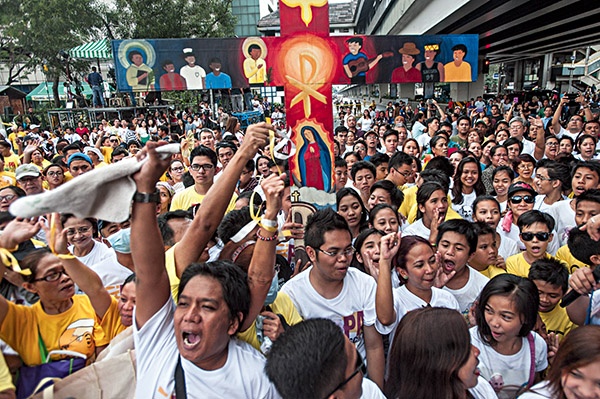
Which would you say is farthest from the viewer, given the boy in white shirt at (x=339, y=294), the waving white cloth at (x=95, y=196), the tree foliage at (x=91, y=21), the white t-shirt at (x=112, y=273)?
the tree foliage at (x=91, y=21)

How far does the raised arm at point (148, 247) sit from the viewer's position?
157cm

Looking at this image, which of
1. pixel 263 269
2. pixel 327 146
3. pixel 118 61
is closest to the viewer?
pixel 263 269

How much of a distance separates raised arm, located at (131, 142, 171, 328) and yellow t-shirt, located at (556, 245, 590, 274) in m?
2.98

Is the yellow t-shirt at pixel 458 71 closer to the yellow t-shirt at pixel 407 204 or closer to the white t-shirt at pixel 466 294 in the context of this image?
the yellow t-shirt at pixel 407 204

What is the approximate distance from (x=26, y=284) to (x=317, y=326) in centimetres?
164

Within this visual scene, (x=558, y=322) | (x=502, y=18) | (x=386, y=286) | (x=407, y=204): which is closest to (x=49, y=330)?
(x=386, y=286)

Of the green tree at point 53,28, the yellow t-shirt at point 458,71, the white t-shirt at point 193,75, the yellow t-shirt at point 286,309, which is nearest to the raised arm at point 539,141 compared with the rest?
the yellow t-shirt at point 458,71

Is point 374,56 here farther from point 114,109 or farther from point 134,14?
point 134,14

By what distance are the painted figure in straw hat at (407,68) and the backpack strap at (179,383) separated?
906cm

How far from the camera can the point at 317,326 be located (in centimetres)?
170

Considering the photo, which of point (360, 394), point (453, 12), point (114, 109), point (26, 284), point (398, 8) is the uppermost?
point (398, 8)

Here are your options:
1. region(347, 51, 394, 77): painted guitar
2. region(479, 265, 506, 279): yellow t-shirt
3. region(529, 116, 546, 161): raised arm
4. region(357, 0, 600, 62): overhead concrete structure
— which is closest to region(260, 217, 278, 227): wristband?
region(479, 265, 506, 279): yellow t-shirt

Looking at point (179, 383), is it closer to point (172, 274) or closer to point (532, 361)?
point (172, 274)

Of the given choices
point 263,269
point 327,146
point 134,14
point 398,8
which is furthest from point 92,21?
point 263,269
